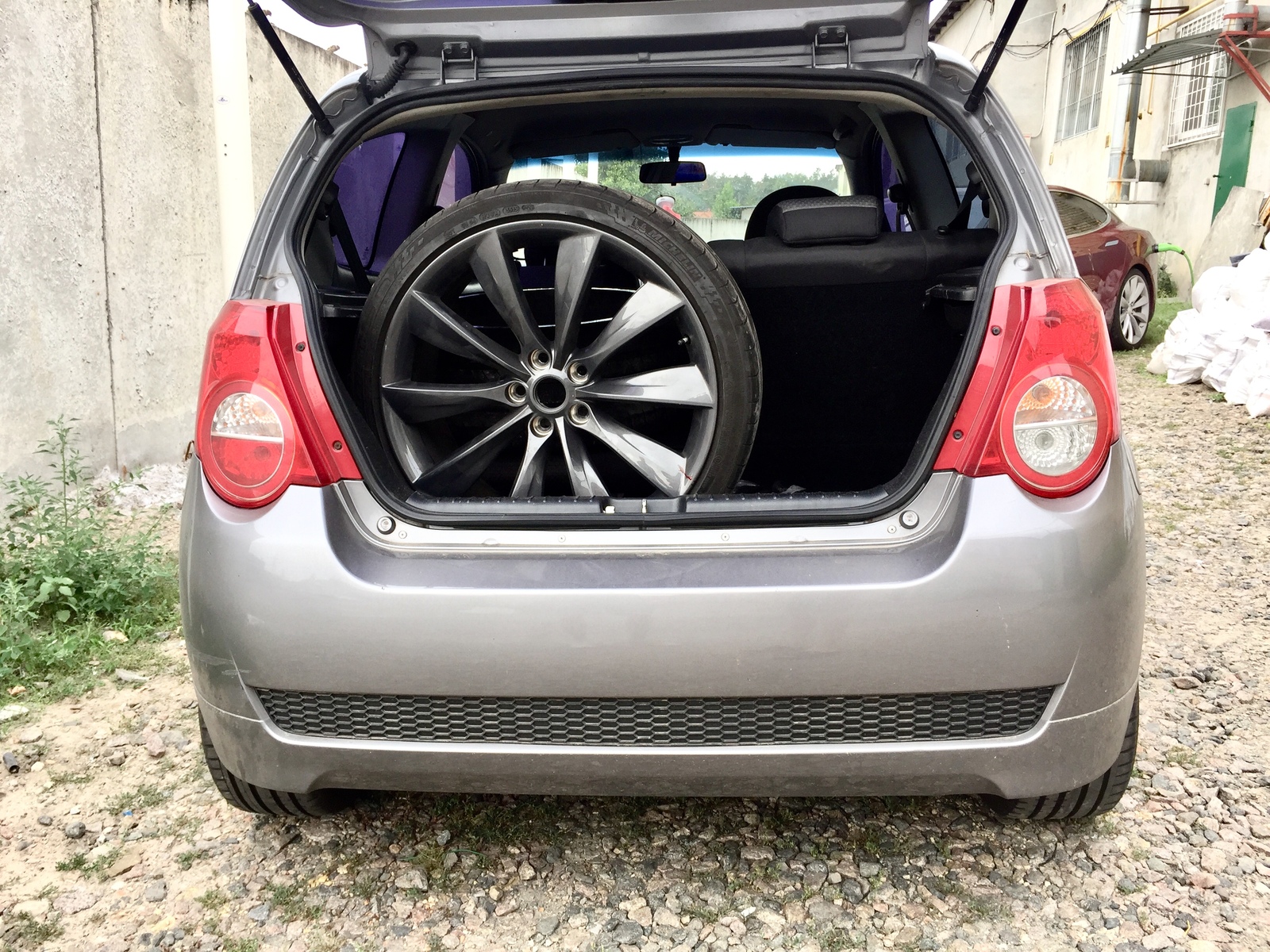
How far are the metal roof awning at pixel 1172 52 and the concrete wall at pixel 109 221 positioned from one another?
11.2m

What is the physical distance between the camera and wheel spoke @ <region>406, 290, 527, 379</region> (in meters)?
2.02

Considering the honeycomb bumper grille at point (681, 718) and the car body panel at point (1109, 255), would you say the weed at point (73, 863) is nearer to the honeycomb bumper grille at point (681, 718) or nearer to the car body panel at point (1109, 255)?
the honeycomb bumper grille at point (681, 718)

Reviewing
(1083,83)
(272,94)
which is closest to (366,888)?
(272,94)

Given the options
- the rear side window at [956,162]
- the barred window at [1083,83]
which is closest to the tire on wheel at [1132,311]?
the rear side window at [956,162]

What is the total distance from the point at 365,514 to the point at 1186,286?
13288 millimetres

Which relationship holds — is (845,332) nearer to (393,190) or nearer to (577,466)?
(577,466)

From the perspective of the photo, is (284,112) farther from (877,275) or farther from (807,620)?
(807,620)

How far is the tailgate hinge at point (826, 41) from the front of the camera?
2.03m

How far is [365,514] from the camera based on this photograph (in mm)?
1819

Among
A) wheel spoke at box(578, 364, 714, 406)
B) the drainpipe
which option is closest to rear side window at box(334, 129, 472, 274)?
wheel spoke at box(578, 364, 714, 406)

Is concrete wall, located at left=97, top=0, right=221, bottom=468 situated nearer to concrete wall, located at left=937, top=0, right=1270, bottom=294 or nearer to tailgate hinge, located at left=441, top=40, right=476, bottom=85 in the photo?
tailgate hinge, located at left=441, top=40, right=476, bottom=85

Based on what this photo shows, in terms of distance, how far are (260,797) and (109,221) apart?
3.67m

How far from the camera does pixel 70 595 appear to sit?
3.37 meters

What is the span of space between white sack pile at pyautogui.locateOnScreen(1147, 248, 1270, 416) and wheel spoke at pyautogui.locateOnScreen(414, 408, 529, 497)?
588 cm
